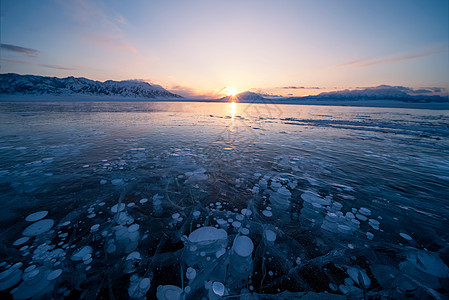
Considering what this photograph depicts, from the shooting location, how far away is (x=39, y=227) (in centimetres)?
254

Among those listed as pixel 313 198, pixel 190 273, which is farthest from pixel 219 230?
pixel 313 198

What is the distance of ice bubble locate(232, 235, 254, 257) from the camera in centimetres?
230

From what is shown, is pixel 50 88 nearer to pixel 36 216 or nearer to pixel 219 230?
pixel 36 216

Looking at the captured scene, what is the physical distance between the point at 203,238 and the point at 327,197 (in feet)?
9.32

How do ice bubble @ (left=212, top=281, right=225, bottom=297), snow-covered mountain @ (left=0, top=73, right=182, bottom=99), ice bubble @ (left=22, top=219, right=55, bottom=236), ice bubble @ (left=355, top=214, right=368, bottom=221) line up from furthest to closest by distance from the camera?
snow-covered mountain @ (left=0, top=73, right=182, bottom=99) → ice bubble @ (left=355, top=214, right=368, bottom=221) → ice bubble @ (left=22, top=219, right=55, bottom=236) → ice bubble @ (left=212, top=281, right=225, bottom=297)

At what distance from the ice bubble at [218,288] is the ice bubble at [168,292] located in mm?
374

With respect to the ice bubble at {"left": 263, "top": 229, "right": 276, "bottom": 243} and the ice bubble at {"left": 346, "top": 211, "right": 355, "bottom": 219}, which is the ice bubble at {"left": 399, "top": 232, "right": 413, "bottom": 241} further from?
the ice bubble at {"left": 263, "top": 229, "right": 276, "bottom": 243}

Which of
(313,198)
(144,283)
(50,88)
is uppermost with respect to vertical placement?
(50,88)

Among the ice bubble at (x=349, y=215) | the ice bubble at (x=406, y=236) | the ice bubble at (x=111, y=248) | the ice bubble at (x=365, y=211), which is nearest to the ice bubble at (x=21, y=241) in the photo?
the ice bubble at (x=111, y=248)

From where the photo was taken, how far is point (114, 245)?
2.32 m

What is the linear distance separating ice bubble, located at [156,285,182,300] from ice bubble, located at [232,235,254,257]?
86 cm

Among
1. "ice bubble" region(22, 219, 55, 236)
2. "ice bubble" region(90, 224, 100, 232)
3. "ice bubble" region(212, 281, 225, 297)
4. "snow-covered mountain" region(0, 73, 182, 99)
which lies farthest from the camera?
"snow-covered mountain" region(0, 73, 182, 99)

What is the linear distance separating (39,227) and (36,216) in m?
0.39

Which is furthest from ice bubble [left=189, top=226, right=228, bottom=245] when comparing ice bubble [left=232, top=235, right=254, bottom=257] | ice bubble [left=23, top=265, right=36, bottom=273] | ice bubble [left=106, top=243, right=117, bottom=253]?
ice bubble [left=23, top=265, right=36, bottom=273]
